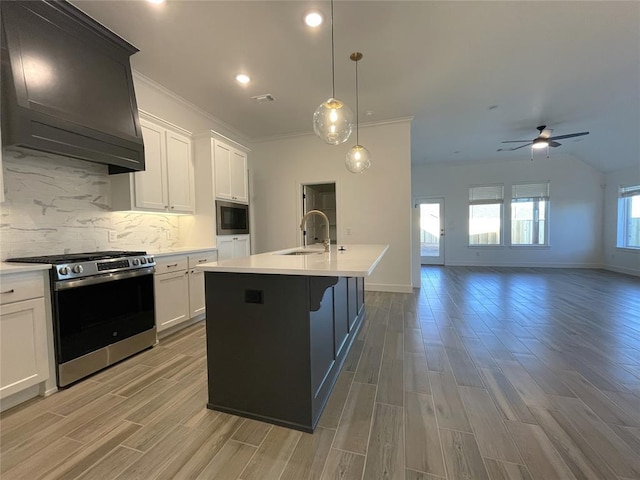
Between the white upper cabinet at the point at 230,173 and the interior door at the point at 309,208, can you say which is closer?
the white upper cabinet at the point at 230,173

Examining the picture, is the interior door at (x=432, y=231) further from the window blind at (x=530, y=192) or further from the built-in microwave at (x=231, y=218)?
the built-in microwave at (x=231, y=218)

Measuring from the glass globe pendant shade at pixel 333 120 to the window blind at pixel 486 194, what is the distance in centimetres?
719

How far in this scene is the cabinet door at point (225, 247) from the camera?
3.80 meters

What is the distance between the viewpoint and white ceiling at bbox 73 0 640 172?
237cm

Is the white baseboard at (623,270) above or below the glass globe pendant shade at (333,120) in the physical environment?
below

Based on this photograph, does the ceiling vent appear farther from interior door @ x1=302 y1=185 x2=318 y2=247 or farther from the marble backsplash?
the marble backsplash

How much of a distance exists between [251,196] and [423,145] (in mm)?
4142

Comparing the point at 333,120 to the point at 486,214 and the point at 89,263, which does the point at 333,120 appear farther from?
the point at 486,214

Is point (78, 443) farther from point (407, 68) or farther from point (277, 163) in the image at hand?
point (277, 163)

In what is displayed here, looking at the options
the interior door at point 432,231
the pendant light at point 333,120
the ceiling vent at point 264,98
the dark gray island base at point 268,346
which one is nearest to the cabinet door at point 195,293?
the dark gray island base at point 268,346

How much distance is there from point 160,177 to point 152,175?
109mm

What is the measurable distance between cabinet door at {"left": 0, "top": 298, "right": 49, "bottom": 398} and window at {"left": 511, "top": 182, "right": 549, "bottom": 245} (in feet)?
32.1

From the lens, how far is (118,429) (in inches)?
63.2

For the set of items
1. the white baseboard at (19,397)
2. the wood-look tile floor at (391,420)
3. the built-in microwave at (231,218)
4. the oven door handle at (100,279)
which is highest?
the built-in microwave at (231,218)
